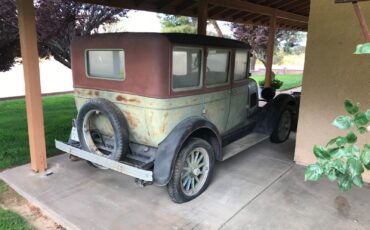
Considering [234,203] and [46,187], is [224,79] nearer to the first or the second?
[234,203]

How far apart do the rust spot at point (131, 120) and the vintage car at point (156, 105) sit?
0.04ft

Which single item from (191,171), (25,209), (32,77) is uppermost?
(32,77)

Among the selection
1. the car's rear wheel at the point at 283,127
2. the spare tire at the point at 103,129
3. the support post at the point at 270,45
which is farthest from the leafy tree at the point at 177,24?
the spare tire at the point at 103,129

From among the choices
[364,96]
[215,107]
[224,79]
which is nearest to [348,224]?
[364,96]

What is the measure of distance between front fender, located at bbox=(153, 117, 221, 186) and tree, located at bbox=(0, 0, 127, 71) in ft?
17.7

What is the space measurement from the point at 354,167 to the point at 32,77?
365cm

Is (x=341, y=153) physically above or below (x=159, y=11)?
below

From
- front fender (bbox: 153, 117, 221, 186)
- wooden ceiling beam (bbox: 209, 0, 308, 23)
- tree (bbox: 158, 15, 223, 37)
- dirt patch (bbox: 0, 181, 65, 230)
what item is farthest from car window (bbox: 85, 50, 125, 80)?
tree (bbox: 158, 15, 223, 37)

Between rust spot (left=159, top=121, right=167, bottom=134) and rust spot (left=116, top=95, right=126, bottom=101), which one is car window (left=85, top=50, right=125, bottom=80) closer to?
rust spot (left=116, top=95, right=126, bottom=101)

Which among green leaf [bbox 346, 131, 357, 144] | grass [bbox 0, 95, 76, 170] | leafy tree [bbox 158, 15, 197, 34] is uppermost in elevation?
Result: leafy tree [bbox 158, 15, 197, 34]

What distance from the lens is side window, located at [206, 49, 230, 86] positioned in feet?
12.4

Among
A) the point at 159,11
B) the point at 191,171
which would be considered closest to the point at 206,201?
the point at 191,171

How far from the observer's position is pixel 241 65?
4.58 metres

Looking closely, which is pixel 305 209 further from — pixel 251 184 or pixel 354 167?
pixel 354 167
